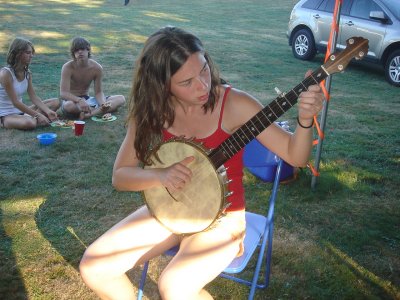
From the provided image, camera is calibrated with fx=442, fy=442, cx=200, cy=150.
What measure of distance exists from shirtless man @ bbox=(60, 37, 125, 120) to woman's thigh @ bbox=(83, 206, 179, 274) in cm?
381

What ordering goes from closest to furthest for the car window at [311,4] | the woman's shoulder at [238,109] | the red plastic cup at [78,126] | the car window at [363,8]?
the woman's shoulder at [238,109] < the red plastic cup at [78,126] < the car window at [363,8] < the car window at [311,4]

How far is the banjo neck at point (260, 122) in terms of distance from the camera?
1.75m

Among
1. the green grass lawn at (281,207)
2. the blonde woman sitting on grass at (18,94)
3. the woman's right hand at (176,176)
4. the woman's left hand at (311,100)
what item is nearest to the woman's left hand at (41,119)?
the blonde woman sitting on grass at (18,94)

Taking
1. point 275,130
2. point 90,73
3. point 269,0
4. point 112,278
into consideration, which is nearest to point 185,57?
point 275,130

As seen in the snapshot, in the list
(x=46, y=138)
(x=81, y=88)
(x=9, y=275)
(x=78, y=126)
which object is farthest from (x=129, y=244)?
(x=81, y=88)

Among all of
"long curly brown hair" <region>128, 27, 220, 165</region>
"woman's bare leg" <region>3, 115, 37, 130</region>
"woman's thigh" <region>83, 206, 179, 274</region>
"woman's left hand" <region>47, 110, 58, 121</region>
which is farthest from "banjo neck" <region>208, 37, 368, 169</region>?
"woman's left hand" <region>47, 110, 58, 121</region>

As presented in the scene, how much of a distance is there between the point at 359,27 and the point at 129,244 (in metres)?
7.33

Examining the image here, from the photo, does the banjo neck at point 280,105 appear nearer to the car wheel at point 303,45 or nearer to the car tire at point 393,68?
the car tire at point 393,68

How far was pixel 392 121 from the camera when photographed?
5684 millimetres

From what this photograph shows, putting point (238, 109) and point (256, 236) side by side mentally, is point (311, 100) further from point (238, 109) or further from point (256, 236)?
point (256, 236)

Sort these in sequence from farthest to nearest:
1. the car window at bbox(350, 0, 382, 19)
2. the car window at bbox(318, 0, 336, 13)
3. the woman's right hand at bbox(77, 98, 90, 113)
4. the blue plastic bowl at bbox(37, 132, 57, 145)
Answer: the car window at bbox(318, 0, 336, 13) < the car window at bbox(350, 0, 382, 19) < the woman's right hand at bbox(77, 98, 90, 113) < the blue plastic bowl at bbox(37, 132, 57, 145)

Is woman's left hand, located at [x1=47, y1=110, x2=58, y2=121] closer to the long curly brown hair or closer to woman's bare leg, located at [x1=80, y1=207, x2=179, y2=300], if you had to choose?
the long curly brown hair

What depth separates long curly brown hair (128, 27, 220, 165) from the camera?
1968 millimetres

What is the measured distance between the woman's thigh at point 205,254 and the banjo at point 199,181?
0.07 meters
